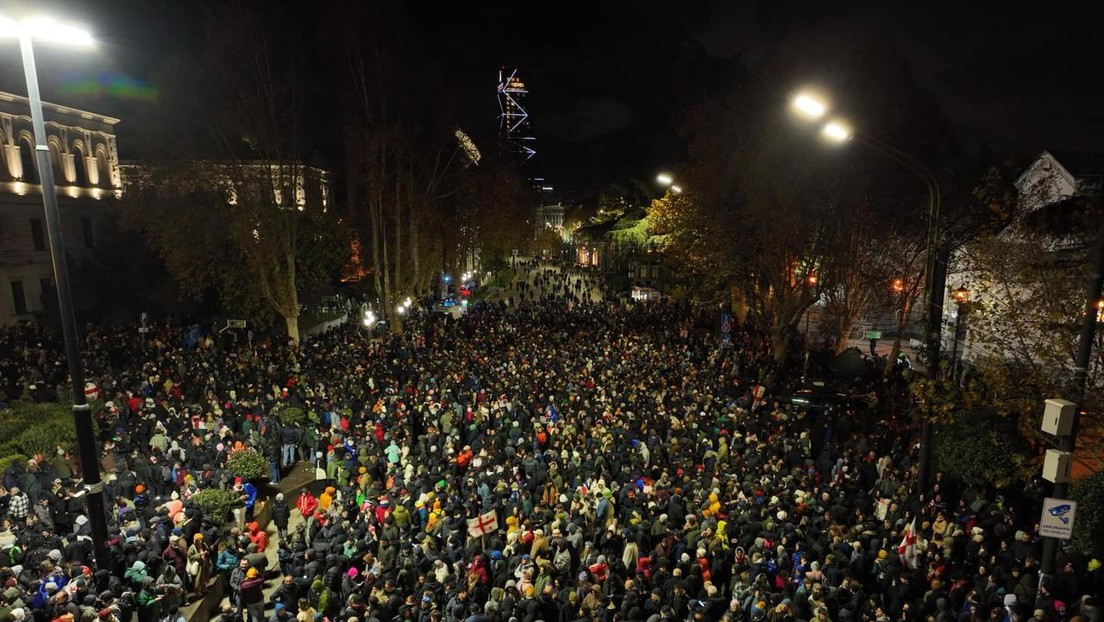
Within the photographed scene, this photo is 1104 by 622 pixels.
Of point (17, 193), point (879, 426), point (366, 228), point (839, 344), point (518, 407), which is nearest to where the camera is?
point (879, 426)

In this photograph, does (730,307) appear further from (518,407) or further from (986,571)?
(986,571)

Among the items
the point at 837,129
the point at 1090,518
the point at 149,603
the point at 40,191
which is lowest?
the point at 149,603

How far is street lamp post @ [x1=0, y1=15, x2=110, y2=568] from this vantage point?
18.7 feet

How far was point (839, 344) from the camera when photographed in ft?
67.1

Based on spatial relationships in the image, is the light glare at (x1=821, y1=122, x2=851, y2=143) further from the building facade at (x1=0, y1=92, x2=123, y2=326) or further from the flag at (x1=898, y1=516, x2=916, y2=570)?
the building facade at (x1=0, y1=92, x2=123, y2=326)

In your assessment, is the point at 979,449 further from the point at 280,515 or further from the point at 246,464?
the point at 246,464

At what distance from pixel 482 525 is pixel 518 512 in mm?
753

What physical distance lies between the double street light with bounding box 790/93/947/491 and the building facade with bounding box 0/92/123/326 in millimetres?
34838

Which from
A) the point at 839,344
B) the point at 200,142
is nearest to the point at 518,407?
the point at 839,344

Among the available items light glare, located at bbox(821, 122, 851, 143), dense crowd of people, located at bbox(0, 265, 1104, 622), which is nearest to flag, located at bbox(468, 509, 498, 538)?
dense crowd of people, located at bbox(0, 265, 1104, 622)

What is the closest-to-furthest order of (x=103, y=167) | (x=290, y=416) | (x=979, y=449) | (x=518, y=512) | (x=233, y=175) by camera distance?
(x=518, y=512), (x=979, y=449), (x=290, y=416), (x=233, y=175), (x=103, y=167)

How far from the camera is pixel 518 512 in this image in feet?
34.3

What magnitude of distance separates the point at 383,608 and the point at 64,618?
352cm

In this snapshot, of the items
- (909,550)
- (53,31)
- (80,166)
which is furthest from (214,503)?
(80,166)
